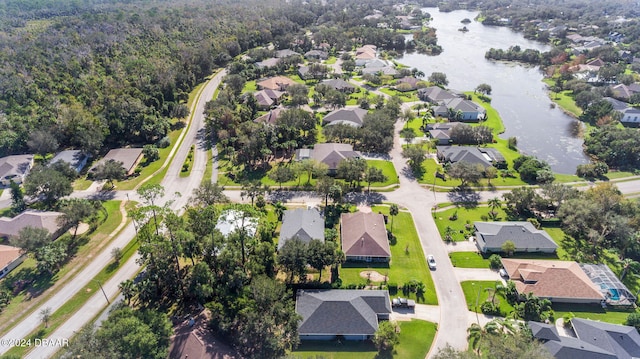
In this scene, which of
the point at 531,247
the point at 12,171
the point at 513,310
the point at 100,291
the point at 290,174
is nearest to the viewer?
the point at 513,310

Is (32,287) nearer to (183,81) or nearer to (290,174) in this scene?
(290,174)

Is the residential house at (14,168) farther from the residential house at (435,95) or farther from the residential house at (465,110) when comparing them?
the residential house at (435,95)

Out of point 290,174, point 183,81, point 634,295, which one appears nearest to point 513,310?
point 634,295

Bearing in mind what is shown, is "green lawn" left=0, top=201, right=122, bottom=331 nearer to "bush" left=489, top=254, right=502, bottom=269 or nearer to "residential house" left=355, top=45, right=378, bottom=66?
"bush" left=489, top=254, right=502, bottom=269

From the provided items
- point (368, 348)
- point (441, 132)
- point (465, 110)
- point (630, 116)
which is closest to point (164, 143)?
point (441, 132)

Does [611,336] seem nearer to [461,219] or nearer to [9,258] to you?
[461,219]

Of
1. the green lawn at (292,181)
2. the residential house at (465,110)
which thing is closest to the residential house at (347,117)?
the green lawn at (292,181)
